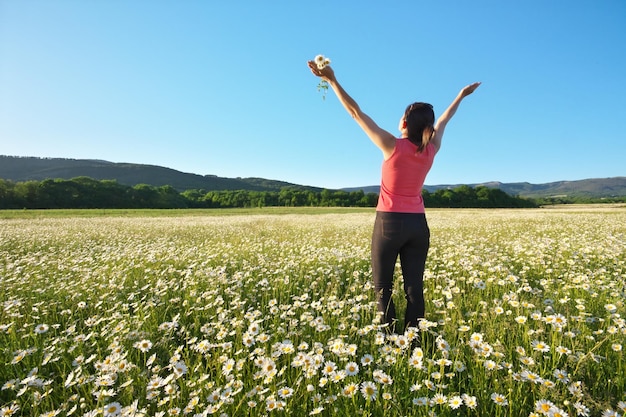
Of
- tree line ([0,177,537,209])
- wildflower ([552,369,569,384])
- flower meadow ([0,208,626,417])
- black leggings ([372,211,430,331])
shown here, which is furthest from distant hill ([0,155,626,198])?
wildflower ([552,369,569,384])

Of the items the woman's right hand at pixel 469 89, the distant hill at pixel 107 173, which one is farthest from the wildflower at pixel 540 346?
the distant hill at pixel 107 173

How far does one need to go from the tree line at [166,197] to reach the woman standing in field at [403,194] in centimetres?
8099

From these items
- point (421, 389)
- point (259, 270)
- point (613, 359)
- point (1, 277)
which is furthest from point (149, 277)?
point (613, 359)

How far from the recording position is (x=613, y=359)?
114 inches

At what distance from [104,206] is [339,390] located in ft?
289

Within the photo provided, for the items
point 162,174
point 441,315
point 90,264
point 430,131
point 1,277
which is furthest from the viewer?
point 162,174

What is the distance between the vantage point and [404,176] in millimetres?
3340

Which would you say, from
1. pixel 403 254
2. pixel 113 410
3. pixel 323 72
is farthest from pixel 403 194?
pixel 113 410

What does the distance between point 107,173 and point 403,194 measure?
157 meters

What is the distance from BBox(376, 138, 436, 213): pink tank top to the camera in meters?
3.26

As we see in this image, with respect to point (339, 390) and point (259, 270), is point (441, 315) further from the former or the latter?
point (259, 270)

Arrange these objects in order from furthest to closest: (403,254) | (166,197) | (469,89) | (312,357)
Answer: (166,197), (469,89), (403,254), (312,357)

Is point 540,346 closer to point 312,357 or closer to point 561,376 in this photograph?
point 561,376

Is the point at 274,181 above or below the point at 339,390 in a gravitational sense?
above
